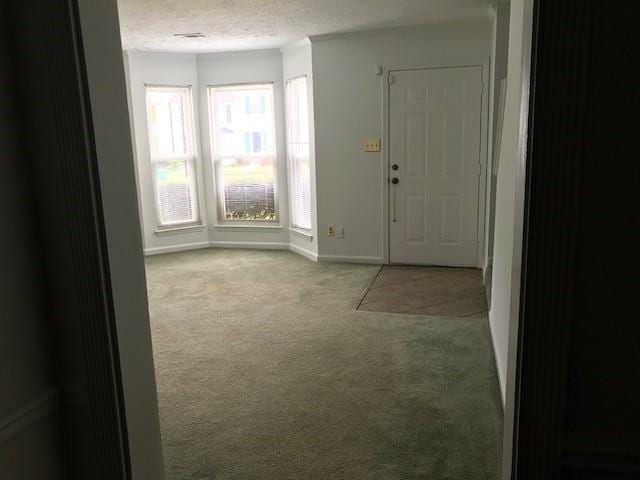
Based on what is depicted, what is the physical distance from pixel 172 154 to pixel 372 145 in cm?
277

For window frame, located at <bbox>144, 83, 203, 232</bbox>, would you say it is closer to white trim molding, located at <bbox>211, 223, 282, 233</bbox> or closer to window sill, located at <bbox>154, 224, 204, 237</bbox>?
window sill, located at <bbox>154, 224, 204, 237</bbox>

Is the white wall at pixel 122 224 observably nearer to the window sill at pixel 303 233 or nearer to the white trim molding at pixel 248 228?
the window sill at pixel 303 233

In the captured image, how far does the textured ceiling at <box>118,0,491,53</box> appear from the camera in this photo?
13.9ft

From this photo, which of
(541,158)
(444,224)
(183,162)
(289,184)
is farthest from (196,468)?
(183,162)

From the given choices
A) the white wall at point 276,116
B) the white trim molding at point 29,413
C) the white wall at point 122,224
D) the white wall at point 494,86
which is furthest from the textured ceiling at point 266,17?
the white trim molding at point 29,413

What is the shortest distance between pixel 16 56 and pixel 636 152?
143 centimetres

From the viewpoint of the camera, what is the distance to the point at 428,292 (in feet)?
16.2

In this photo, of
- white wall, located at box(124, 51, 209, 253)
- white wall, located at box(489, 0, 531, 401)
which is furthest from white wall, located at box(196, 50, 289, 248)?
white wall, located at box(489, 0, 531, 401)

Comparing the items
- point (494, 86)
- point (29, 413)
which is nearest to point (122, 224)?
point (29, 413)

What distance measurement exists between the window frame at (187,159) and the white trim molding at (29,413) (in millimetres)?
5639

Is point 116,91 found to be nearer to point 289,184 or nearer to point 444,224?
point 444,224

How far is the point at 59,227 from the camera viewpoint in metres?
1.31

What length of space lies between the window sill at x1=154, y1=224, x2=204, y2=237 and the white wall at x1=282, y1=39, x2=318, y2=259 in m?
1.48

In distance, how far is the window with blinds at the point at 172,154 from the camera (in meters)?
6.70
